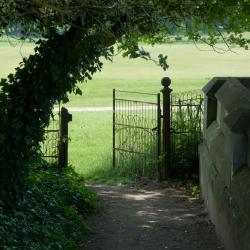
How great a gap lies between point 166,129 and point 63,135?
103 inches

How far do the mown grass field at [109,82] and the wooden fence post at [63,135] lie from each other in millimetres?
1481

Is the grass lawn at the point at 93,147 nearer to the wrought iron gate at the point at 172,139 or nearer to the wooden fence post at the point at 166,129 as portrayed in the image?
the wrought iron gate at the point at 172,139

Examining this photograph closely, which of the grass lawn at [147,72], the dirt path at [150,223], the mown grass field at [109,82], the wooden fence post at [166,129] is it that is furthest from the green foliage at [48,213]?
the grass lawn at [147,72]

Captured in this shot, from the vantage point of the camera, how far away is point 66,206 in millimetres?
9227

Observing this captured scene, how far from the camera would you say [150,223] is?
9.54 m

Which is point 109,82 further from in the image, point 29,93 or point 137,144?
point 29,93

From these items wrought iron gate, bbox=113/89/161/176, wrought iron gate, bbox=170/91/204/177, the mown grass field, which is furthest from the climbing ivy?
wrought iron gate, bbox=170/91/204/177

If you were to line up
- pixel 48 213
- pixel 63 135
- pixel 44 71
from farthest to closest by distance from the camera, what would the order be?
pixel 63 135 < pixel 48 213 < pixel 44 71

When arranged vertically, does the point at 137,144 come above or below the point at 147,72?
below

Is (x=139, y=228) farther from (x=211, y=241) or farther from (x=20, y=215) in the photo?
(x=20, y=215)

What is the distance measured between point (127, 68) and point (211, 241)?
4354 centimetres

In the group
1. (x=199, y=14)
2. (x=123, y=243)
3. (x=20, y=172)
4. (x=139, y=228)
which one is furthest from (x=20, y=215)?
(x=199, y=14)

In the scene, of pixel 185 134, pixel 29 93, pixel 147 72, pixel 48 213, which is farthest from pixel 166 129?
pixel 147 72

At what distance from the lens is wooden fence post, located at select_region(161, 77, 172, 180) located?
43.0 feet
